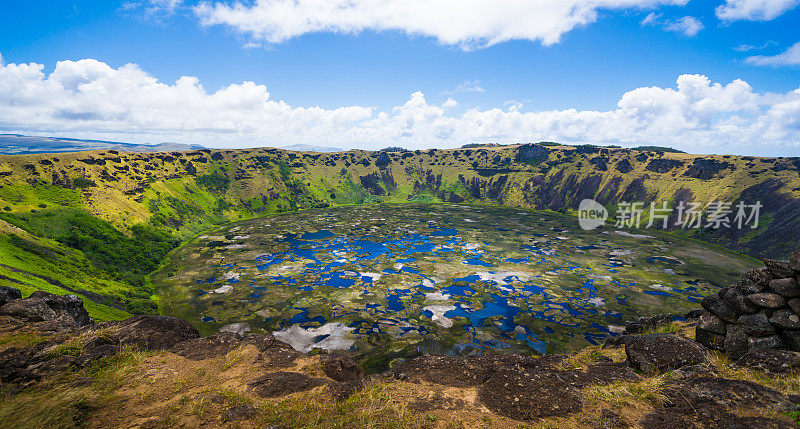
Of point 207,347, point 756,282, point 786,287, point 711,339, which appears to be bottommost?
point 207,347

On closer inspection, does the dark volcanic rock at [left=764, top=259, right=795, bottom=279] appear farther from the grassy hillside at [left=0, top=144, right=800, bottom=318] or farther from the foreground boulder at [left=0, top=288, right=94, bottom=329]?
the grassy hillside at [left=0, top=144, right=800, bottom=318]

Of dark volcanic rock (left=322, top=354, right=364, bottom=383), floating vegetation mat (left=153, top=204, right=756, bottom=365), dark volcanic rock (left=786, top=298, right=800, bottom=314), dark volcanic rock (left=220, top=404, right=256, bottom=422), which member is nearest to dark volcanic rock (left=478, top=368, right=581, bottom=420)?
dark volcanic rock (left=322, top=354, right=364, bottom=383)

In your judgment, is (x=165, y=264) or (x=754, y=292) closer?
(x=754, y=292)

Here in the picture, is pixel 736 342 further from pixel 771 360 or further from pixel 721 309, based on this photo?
pixel 771 360

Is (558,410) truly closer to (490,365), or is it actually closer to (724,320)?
(490,365)

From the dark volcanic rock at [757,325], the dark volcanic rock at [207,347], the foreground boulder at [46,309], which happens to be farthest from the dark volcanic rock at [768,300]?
the foreground boulder at [46,309]

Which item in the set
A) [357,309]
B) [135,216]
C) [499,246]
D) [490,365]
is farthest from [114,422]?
[135,216]

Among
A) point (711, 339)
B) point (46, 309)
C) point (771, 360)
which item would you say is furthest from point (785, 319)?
point (46, 309)

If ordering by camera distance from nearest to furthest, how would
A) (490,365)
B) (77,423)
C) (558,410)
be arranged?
(77,423)
(558,410)
(490,365)
